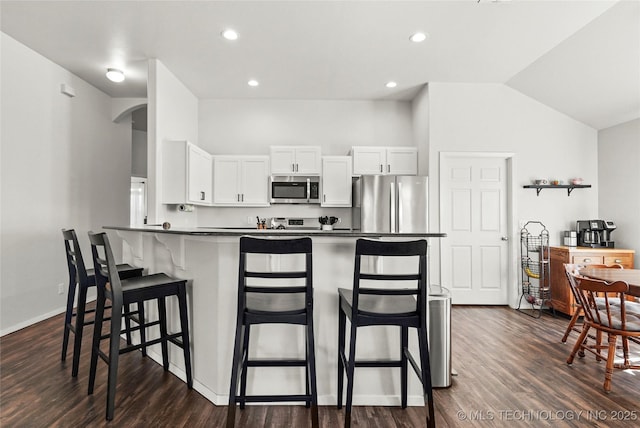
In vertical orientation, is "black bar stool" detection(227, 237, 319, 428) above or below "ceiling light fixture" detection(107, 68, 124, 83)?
below

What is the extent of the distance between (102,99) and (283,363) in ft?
16.5

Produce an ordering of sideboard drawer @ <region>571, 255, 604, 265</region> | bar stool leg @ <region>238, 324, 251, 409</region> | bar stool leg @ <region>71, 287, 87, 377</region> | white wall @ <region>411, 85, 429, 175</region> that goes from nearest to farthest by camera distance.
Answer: bar stool leg @ <region>238, 324, 251, 409</region>
bar stool leg @ <region>71, 287, 87, 377</region>
sideboard drawer @ <region>571, 255, 604, 265</region>
white wall @ <region>411, 85, 429, 175</region>

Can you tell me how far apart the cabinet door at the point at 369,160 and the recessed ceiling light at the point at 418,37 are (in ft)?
5.46

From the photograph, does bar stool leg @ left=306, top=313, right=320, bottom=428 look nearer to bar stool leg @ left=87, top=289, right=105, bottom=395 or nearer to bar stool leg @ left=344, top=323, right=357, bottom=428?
bar stool leg @ left=344, top=323, right=357, bottom=428

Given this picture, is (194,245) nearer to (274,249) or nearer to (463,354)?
(274,249)

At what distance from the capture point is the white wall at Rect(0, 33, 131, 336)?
3.37 meters

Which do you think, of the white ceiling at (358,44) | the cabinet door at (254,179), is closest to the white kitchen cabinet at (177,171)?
the cabinet door at (254,179)

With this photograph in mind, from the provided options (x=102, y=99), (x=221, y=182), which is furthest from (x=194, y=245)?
(x=102, y=99)

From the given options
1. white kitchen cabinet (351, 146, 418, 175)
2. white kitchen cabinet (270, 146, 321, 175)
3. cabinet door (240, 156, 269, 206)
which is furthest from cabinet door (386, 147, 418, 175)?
cabinet door (240, 156, 269, 206)

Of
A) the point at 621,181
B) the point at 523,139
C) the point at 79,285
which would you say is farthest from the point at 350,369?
the point at 621,181

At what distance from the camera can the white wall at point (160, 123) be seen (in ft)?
12.6

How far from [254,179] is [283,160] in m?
0.53

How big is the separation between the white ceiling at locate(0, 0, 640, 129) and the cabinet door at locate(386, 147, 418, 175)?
0.91m

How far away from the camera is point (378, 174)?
482cm
